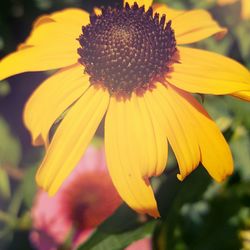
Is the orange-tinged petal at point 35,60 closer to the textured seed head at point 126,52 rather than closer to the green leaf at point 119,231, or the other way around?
the textured seed head at point 126,52

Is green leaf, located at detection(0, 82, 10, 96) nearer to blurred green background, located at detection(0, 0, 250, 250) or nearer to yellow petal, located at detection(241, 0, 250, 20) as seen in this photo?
blurred green background, located at detection(0, 0, 250, 250)

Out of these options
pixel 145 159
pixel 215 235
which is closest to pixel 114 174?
pixel 145 159

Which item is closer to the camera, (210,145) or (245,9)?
(210,145)

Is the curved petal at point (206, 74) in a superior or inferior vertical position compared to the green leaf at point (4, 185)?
superior

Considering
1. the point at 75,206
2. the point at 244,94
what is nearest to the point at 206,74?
the point at 244,94

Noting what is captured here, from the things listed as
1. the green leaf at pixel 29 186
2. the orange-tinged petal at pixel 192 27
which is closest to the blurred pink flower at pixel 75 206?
the green leaf at pixel 29 186

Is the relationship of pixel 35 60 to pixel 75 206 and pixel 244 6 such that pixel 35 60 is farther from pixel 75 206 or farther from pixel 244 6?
pixel 244 6

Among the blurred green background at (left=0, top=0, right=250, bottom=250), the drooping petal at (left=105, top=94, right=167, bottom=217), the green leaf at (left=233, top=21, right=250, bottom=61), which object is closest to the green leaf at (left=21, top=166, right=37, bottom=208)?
the blurred green background at (left=0, top=0, right=250, bottom=250)

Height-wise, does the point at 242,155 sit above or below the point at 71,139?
below
